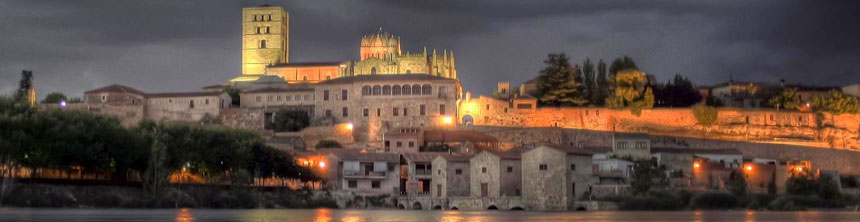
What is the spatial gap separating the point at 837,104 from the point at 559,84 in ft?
56.7

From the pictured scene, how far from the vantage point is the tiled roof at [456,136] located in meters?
68.1

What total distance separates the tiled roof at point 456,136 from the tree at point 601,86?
10.7m

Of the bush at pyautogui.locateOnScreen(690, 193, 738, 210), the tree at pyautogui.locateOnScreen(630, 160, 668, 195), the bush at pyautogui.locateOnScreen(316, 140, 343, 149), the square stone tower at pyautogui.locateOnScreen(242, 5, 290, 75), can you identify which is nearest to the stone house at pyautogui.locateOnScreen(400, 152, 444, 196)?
the tree at pyautogui.locateOnScreen(630, 160, 668, 195)

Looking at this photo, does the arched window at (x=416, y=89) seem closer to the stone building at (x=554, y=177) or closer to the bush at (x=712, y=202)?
the stone building at (x=554, y=177)

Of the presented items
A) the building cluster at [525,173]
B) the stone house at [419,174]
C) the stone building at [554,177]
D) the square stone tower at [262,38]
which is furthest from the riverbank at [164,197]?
the square stone tower at [262,38]

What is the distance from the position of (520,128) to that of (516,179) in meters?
19.9

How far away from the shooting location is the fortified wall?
73625mm

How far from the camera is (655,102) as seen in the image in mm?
78750

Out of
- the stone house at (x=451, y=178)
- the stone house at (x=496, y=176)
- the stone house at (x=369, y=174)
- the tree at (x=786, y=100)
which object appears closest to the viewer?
the stone house at (x=496, y=176)

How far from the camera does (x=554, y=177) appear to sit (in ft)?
164

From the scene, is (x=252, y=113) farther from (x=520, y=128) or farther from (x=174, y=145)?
(x=174, y=145)

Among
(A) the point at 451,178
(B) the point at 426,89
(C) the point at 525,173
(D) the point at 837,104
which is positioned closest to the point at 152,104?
(B) the point at 426,89

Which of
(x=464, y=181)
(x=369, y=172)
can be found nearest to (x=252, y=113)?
(x=369, y=172)

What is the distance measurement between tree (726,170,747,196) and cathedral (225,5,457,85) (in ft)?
113
